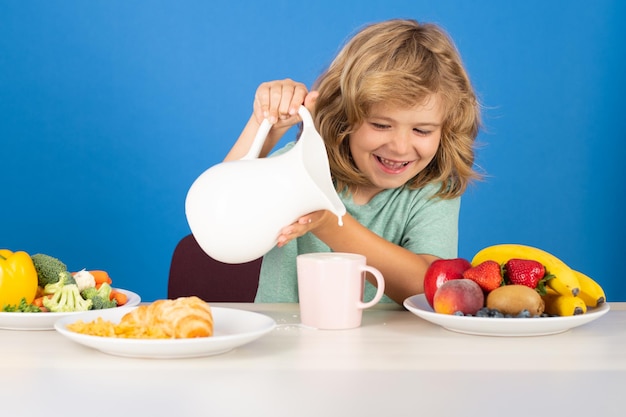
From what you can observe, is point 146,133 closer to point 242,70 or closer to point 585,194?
point 242,70

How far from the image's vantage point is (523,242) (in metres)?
3.26

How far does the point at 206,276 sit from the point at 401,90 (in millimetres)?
706

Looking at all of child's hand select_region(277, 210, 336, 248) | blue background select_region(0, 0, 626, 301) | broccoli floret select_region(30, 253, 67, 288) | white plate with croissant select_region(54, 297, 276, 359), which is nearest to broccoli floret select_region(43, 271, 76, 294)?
broccoli floret select_region(30, 253, 67, 288)

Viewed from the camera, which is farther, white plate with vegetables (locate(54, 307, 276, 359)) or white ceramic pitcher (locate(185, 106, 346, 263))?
white ceramic pitcher (locate(185, 106, 346, 263))

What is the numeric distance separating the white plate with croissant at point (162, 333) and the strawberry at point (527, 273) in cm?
31

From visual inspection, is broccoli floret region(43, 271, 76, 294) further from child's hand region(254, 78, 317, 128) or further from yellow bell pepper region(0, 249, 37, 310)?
child's hand region(254, 78, 317, 128)

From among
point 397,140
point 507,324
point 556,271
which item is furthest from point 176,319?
point 397,140

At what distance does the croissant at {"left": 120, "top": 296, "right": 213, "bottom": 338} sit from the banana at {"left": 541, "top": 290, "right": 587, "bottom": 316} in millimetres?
443

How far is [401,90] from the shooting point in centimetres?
147

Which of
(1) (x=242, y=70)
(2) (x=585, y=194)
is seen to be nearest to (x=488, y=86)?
(2) (x=585, y=194)

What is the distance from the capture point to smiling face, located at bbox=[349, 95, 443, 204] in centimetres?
149

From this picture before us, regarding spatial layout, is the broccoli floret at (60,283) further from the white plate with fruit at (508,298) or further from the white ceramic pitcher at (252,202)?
the white plate with fruit at (508,298)

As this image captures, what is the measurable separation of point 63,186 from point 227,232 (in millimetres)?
2152

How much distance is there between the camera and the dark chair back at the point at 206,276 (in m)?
1.95
